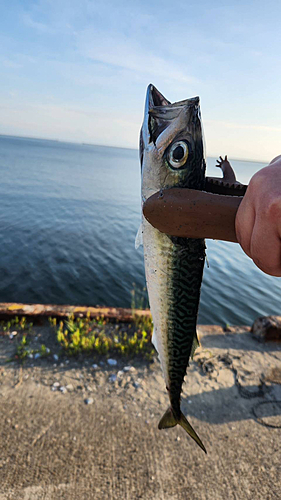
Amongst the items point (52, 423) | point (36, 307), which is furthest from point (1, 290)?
point (52, 423)

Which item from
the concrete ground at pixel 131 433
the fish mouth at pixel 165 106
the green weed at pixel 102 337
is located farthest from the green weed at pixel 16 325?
the fish mouth at pixel 165 106

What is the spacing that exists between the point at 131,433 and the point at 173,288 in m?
3.96

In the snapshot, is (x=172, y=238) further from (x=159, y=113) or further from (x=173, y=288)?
(x=159, y=113)

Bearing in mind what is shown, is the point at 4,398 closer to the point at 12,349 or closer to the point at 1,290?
the point at 12,349

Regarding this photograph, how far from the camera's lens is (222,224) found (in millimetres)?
1524

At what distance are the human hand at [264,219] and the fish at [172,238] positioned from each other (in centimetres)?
54

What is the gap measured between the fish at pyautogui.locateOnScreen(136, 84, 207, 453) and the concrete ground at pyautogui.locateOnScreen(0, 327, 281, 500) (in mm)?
2888

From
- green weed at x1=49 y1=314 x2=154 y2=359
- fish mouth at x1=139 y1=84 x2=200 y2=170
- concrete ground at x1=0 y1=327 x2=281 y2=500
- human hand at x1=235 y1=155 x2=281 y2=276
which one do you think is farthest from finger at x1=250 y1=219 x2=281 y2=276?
green weed at x1=49 y1=314 x2=154 y2=359

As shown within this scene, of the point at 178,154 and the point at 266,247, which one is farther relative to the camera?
the point at 178,154

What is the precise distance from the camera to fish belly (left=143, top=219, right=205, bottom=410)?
212 cm

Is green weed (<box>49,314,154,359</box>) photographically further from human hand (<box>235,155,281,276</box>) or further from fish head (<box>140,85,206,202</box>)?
human hand (<box>235,155,281,276</box>)

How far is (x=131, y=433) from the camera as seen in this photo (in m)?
5.08

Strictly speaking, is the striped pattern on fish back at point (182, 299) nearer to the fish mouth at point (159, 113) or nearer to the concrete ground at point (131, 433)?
the fish mouth at point (159, 113)

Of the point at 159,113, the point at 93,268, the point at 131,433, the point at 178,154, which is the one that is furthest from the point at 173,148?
the point at 93,268
